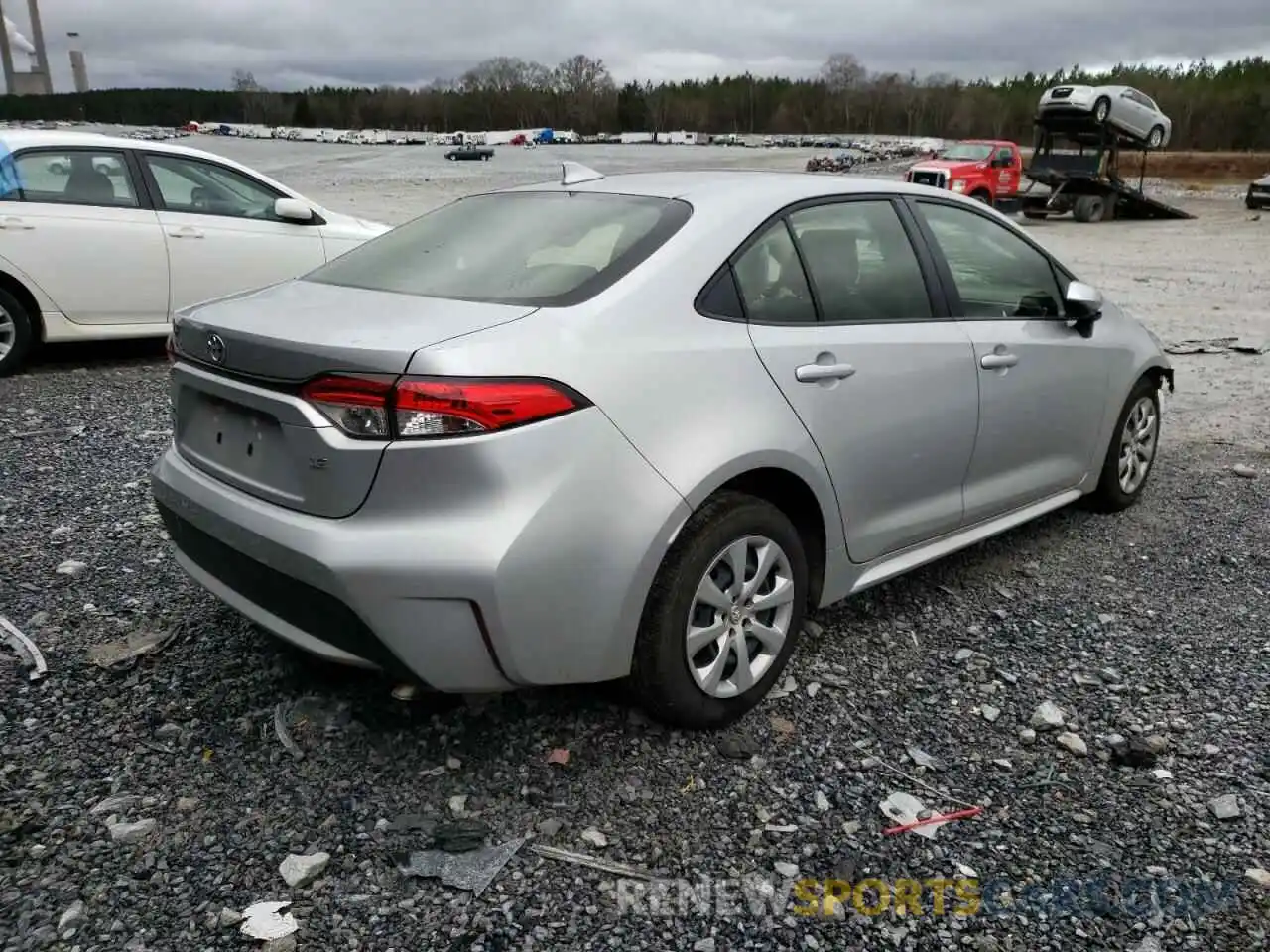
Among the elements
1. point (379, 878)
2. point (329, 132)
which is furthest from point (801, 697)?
point (329, 132)

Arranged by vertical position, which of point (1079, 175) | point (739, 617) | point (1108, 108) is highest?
point (1108, 108)

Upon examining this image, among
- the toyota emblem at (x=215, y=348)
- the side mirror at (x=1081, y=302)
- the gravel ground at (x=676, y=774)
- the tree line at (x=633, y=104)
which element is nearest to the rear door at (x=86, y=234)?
the gravel ground at (x=676, y=774)

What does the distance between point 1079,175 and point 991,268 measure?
27.0 m

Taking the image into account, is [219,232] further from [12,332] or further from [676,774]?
[676,774]

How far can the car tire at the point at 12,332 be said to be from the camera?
6754mm

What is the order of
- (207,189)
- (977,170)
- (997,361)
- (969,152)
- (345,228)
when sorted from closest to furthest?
(997,361)
(207,189)
(345,228)
(977,170)
(969,152)

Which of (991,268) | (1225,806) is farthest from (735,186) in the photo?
(1225,806)

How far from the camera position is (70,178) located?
6.98 meters

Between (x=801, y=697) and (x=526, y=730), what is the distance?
90cm

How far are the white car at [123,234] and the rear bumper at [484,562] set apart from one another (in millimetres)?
5195

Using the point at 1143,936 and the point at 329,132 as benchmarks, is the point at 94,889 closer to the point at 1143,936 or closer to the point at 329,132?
the point at 1143,936

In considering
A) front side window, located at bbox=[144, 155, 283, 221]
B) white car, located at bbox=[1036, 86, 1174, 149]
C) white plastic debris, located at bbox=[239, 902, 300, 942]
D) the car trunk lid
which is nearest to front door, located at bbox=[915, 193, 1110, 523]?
the car trunk lid

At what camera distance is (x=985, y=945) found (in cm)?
226

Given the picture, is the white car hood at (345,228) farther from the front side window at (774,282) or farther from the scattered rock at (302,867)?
the scattered rock at (302,867)
